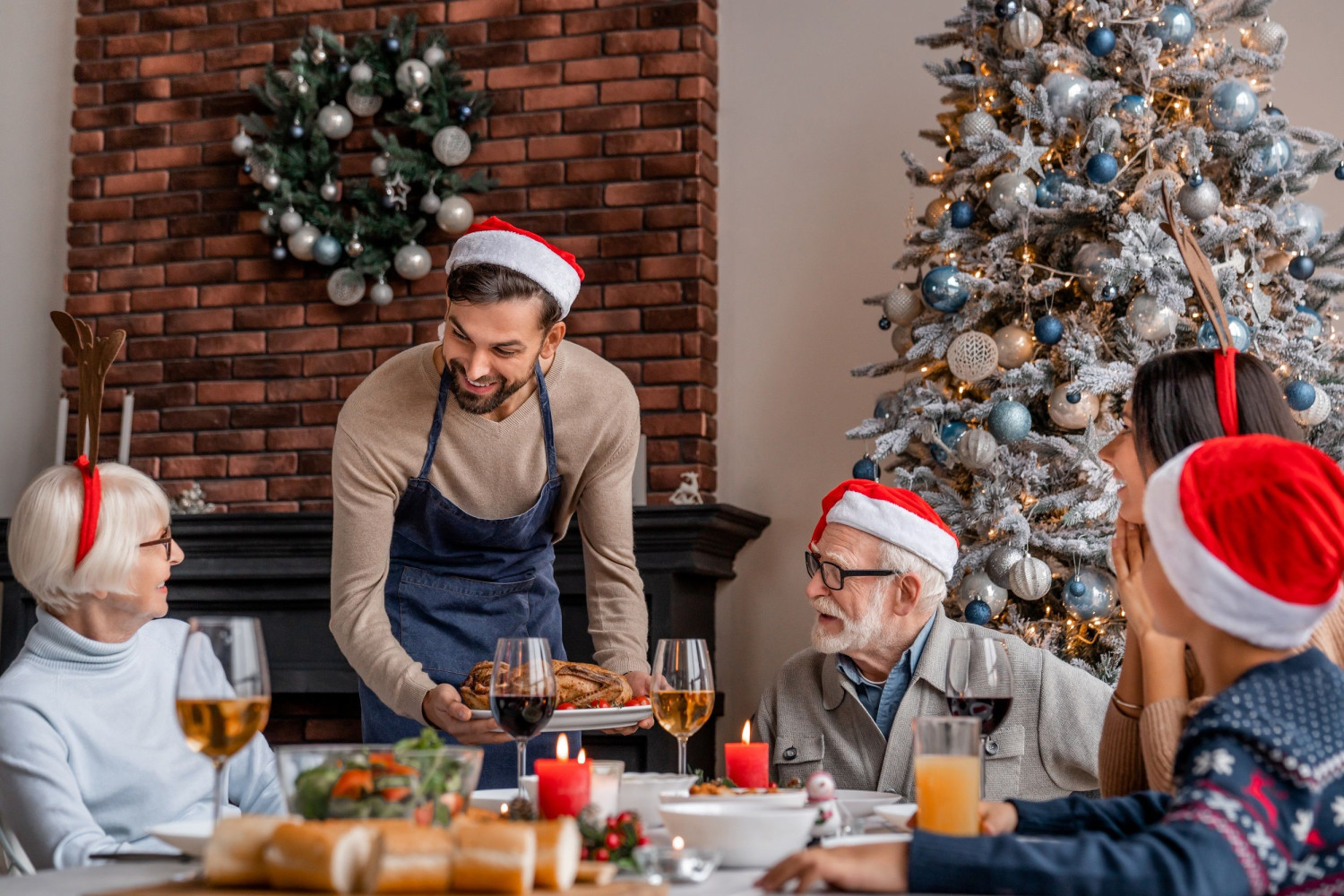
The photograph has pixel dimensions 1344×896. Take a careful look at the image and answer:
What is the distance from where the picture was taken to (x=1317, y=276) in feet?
10.2

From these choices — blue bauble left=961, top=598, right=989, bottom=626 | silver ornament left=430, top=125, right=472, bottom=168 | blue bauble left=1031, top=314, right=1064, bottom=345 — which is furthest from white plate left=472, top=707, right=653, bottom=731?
silver ornament left=430, top=125, right=472, bottom=168

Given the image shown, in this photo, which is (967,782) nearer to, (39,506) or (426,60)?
(39,506)

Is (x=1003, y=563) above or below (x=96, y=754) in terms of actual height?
above

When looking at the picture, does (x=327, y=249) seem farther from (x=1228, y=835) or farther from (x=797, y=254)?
(x=1228, y=835)

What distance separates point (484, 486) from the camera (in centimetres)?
229

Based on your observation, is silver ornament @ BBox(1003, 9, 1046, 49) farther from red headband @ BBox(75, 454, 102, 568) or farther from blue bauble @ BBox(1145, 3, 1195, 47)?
red headband @ BBox(75, 454, 102, 568)

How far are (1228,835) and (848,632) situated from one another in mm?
1311

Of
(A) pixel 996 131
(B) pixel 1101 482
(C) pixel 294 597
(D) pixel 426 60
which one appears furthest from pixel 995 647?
(D) pixel 426 60

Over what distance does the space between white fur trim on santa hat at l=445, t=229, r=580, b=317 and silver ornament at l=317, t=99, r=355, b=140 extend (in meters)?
2.00

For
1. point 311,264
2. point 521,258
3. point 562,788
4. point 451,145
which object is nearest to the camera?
point 562,788

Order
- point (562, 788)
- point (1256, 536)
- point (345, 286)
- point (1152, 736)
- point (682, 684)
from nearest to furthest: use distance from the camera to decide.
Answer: point (1256, 536), point (562, 788), point (682, 684), point (1152, 736), point (345, 286)

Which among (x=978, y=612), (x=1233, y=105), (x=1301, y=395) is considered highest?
(x=1233, y=105)

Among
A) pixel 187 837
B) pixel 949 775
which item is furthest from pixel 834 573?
pixel 187 837

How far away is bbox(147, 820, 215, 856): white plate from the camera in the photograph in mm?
1167
